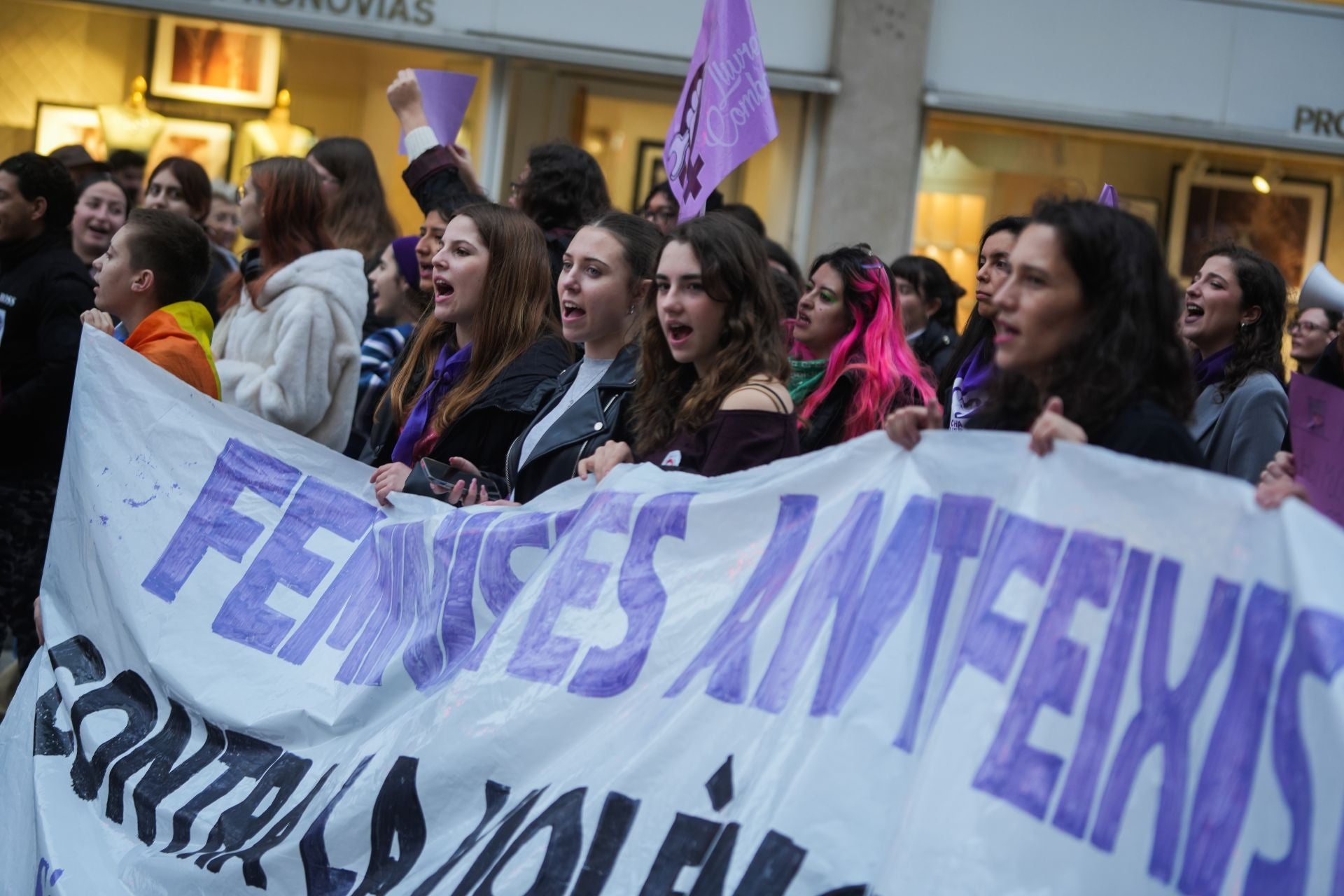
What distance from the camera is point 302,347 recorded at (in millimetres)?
5559

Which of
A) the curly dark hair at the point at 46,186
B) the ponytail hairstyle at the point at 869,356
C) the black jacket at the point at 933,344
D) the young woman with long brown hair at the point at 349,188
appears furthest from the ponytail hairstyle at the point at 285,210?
the black jacket at the point at 933,344

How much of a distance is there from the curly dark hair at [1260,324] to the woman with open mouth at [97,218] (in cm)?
465

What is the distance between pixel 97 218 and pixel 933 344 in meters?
3.72

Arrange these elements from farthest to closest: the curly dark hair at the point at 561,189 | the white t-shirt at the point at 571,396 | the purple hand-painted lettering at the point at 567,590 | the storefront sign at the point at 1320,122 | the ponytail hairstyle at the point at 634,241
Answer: the storefront sign at the point at 1320,122 → the curly dark hair at the point at 561,189 → the ponytail hairstyle at the point at 634,241 → the white t-shirt at the point at 571,396 → the purple hand-painted lettering at the point at 567,590

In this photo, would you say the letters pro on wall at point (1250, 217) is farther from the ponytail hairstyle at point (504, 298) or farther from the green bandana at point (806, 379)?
the ponytail hairstyle at point (504, 298)

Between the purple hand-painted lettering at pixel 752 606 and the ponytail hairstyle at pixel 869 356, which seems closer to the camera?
the purple hand-painted lettering at pixel 752 606

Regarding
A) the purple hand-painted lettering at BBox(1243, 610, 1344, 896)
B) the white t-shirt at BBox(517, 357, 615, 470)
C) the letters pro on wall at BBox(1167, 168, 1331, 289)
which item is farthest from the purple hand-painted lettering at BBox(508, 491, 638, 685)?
the letters pro on wall at BBox(1167, 168, 1331, 289)

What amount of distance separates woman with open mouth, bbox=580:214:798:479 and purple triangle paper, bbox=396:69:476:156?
269cm

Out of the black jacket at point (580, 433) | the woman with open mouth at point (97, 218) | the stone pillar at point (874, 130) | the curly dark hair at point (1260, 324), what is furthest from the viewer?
the stone pillar at point (874, 130)

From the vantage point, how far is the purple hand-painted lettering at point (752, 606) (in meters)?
3.24

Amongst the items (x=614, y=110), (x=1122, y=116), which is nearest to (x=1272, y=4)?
(x=1122, y=116)

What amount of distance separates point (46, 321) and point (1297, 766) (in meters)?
4.64

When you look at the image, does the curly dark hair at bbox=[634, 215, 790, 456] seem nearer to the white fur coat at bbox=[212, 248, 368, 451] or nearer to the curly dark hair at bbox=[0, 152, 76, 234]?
the white fur coat at bbox=[212, 248, 368, 451]

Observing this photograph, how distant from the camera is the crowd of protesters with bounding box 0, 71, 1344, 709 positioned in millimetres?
2967
